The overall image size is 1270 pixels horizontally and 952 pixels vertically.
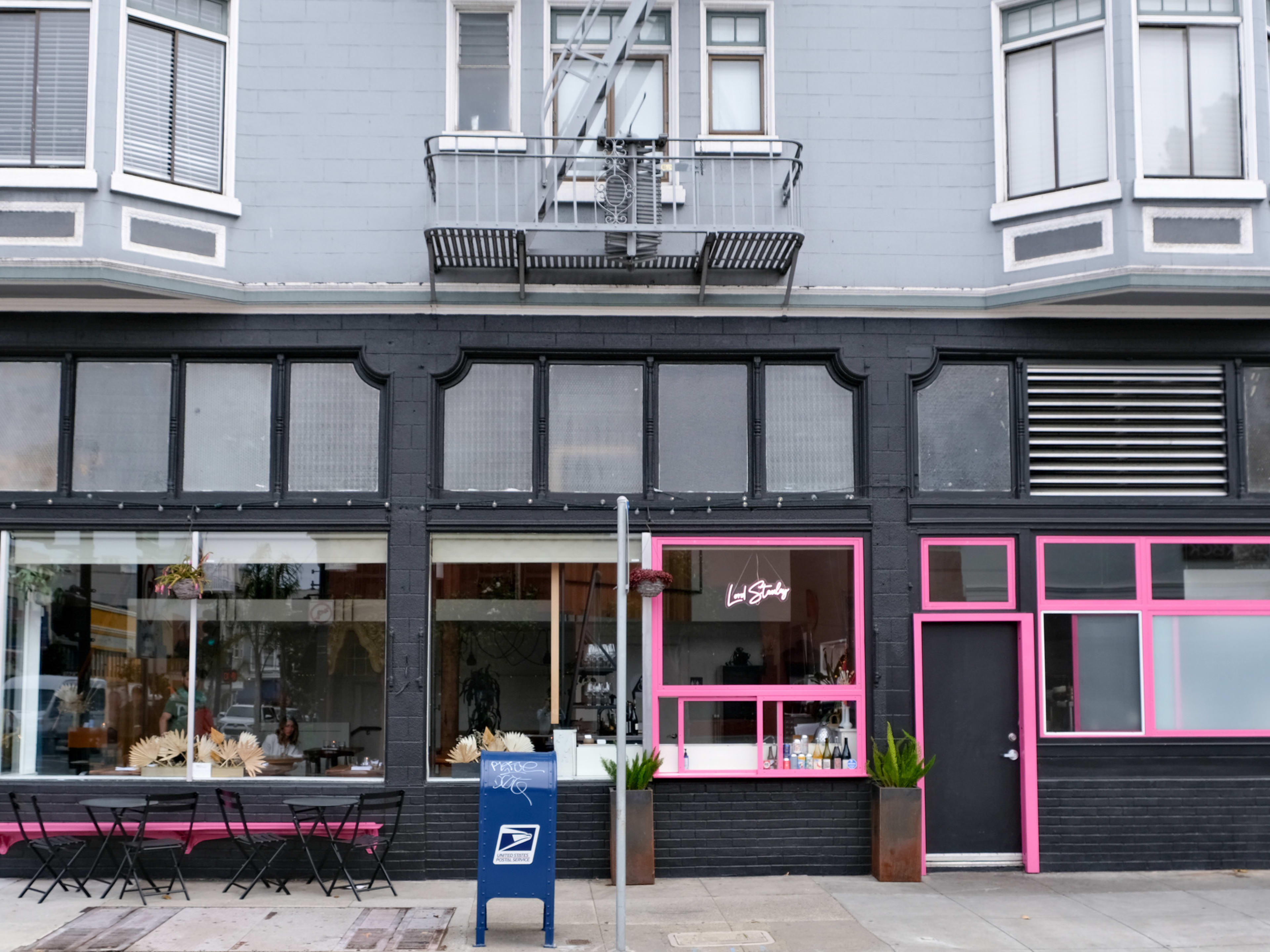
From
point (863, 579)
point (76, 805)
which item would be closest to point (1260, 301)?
point (863, 579)

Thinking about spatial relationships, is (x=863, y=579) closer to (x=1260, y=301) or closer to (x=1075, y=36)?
(x=1260, y=301)

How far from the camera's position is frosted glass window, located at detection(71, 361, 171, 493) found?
1138cm

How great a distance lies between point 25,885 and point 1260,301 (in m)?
11.6

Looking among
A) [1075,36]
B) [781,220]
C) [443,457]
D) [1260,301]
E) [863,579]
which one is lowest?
[863,579]

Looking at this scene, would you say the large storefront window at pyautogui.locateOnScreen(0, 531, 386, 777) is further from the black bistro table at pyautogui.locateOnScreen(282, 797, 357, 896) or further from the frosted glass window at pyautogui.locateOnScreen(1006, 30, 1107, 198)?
the frosted glass window at pyautogui.locateOnScreen(1006, 30, 1107, 198)

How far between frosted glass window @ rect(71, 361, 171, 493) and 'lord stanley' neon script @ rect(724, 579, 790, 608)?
5055 millimetres

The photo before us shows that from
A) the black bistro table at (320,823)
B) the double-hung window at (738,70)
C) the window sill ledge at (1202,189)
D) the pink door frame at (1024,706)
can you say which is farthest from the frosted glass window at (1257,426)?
the black bistro table at (320,823)

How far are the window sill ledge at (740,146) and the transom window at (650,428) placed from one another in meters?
1.86

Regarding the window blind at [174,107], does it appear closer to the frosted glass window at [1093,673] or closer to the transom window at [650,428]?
the transom window at [650,428]

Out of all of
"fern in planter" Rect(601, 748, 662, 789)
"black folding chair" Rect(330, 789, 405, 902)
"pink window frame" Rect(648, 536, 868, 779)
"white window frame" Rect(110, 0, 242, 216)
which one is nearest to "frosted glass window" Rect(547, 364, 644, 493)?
"pink window frame" Rect(648, 536, 868, 779)

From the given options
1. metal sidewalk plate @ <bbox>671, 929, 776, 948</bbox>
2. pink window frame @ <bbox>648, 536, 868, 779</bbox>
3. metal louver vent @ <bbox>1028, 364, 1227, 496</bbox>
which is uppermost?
Result: metal louver vent @ <bbox>1028, 364, 1227, 496</bbox>

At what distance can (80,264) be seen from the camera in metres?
10.6

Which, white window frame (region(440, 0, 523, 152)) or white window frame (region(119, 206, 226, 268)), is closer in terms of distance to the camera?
white window frame (region(119, 206, 226, 268))

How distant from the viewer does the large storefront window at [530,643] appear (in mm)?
11352
